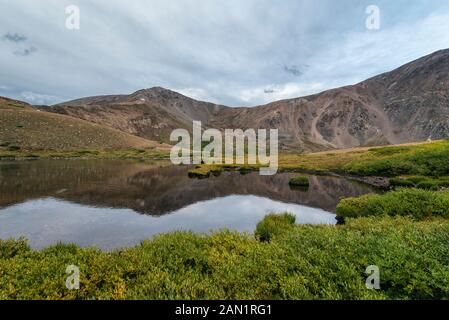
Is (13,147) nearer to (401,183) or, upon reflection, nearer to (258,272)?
(258,272)

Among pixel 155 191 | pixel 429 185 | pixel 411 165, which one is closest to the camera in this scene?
pixel 429 185

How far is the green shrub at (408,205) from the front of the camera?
2345cm

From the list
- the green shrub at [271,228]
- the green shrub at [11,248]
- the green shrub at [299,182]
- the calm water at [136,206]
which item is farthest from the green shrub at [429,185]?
the green shrub at [11,248]

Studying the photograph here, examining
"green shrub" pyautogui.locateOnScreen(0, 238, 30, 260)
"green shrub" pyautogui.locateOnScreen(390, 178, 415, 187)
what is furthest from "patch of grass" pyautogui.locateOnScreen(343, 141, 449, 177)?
"green shrub" pyautogui.locateOnScreen(0, 238, 30, 260)

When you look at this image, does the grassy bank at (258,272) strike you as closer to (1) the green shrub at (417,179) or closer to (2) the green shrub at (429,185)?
(2) the green shrub at (429,185)

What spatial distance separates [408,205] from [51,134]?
175069mm

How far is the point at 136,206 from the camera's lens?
37531 millimetres

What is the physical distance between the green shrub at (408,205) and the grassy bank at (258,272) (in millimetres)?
12587

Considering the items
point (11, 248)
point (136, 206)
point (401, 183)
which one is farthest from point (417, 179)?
point (11, 248)

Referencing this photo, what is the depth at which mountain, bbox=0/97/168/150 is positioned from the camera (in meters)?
136

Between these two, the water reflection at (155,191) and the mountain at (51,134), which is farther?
the mountain at (51,134)

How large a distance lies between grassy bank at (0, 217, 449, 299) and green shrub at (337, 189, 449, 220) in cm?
1259
